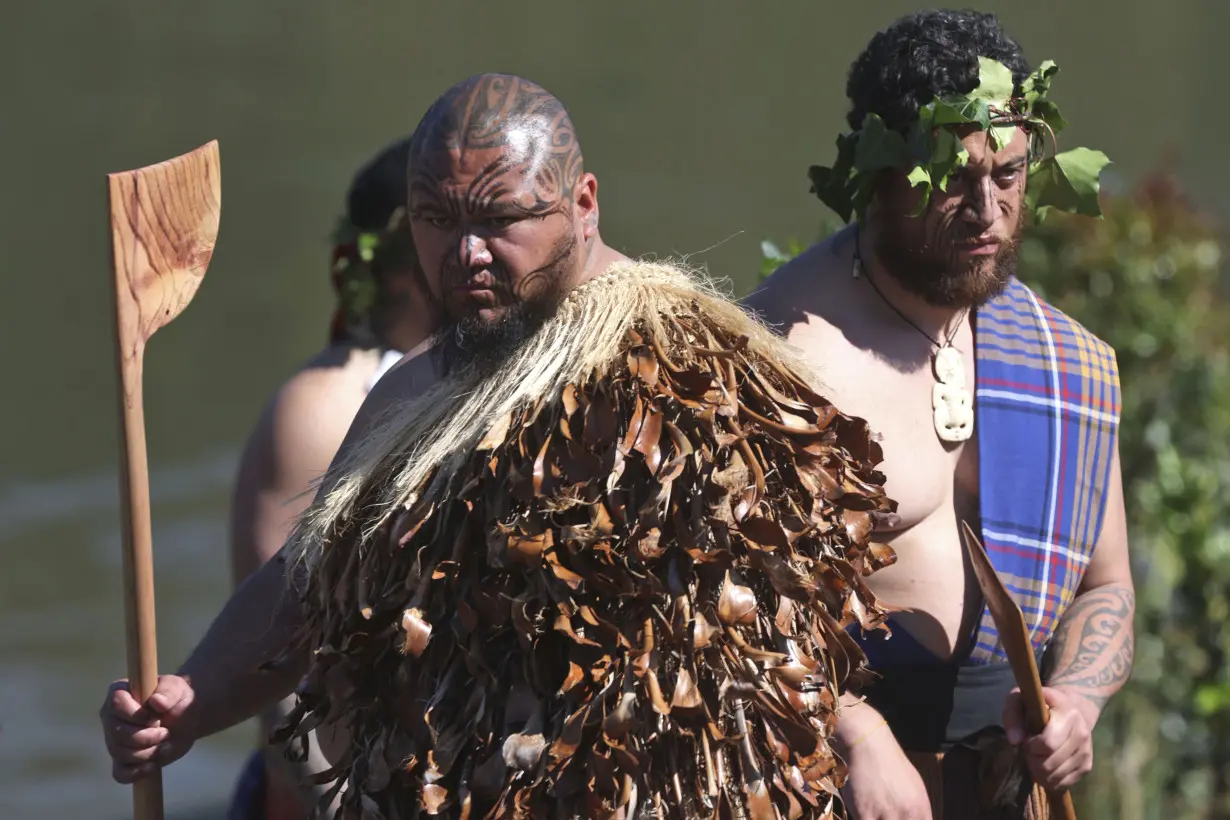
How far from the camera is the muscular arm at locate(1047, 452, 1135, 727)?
2.78m

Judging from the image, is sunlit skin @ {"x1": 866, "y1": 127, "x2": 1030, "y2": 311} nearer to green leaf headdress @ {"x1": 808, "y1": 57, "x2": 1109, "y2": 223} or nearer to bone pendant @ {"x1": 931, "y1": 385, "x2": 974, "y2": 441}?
green leaf headdress @ {"x1": 808, "y1": 57, "x2": 1109, "y2": 223}

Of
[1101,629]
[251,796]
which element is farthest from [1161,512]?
[251,796]

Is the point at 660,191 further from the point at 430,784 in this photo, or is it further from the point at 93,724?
the point at 430,784

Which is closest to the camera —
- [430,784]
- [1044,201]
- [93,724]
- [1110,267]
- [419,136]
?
[430,784]

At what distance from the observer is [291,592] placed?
2465 mm

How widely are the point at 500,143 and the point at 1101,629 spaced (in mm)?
1350

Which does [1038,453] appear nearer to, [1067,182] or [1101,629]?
[1101,629]

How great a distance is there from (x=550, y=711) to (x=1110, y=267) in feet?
10.2

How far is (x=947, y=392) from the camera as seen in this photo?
2852 mm

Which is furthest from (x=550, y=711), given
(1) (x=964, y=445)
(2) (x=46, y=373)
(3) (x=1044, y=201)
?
(2) (x=46, y=373)

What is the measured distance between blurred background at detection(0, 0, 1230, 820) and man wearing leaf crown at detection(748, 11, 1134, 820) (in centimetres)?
334

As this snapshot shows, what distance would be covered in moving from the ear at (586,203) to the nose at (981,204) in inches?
26.5

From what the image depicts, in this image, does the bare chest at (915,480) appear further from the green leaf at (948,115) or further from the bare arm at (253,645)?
the bare arm at (253,645)

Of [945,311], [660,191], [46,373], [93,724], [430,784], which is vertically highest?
[945,311]
